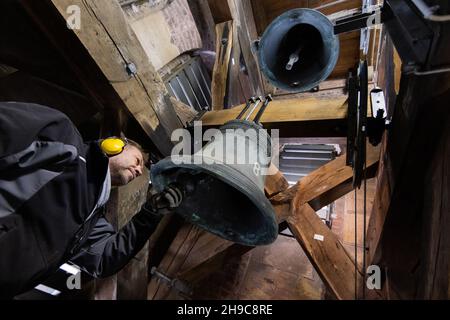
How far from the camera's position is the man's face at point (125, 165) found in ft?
3.79

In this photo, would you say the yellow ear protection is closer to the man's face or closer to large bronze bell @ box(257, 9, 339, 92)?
the man's face

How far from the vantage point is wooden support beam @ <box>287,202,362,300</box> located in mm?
1321

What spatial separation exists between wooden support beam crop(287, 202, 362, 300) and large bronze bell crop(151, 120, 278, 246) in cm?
50

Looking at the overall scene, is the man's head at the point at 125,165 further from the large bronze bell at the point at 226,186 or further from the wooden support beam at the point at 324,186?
the wooden support beam at the point at 324,186

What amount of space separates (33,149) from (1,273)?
0.39m

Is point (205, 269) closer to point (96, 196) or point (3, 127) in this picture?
point (96, 196)

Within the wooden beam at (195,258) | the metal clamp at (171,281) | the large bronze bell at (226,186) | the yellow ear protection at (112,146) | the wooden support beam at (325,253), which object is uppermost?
the yellow ear protection at (112,146)

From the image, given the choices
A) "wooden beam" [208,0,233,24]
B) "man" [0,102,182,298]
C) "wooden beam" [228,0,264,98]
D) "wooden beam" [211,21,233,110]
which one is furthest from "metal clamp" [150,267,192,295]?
"wooden beam" [208,0,233,24]

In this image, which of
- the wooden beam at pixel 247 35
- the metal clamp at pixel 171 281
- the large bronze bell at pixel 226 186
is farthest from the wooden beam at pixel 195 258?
the wooden beam at pixel 247 35

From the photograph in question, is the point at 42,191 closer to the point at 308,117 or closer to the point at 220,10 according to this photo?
the point at 308,117

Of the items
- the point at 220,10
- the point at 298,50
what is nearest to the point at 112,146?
the point at 298,50

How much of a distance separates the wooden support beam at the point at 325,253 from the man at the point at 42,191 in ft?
2.86

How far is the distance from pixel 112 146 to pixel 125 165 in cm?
11

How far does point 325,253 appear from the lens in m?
1.37
